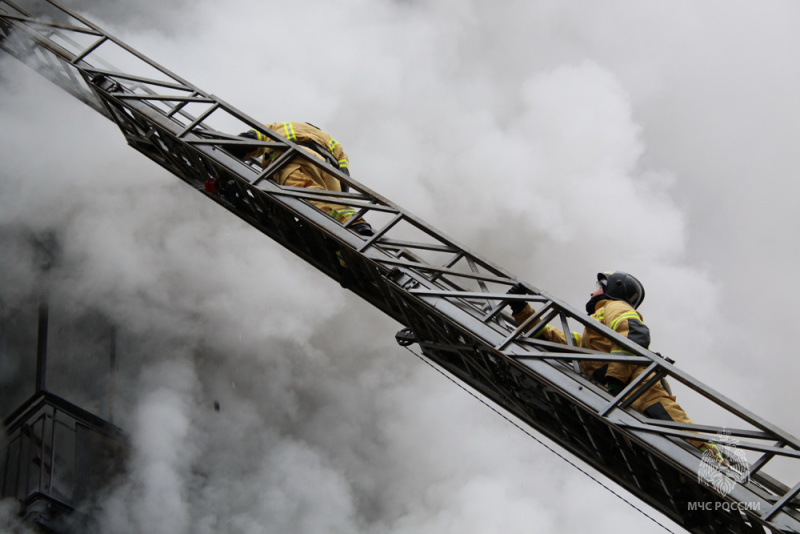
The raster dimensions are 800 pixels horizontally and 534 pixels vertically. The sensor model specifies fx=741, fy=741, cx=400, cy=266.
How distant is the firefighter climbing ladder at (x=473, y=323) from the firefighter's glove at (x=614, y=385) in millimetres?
207

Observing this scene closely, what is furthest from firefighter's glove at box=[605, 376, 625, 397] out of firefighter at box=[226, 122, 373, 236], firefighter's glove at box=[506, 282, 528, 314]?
firefighter at box=[226, 122, 373, 236]

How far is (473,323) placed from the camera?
5.62m

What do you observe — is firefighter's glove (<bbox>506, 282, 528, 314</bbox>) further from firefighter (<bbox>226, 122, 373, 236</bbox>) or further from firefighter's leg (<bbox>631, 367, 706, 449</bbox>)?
firefighter (<bbox>226, 122, 373, 236</bbox>)

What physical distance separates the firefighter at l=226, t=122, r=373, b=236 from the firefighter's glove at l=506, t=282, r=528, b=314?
1374 millimetres

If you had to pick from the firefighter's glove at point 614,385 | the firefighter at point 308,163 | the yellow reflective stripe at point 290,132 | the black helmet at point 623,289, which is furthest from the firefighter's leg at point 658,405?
the yellow reflective stripe at point 290,132

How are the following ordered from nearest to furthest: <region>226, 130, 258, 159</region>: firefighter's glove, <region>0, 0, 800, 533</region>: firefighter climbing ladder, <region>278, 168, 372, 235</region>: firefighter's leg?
<region>0, 0, 800, 533</region>: firefighter climbing ladder < <region>278, 168, 372, 235</region>: firefighter's leg < <region>226, 130, 258, 159</region>: firefighter's glove

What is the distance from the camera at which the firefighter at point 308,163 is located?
648 centimetres

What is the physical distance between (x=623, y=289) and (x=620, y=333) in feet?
1.84

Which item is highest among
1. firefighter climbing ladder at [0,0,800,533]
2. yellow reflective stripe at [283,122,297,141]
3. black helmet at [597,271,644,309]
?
black helmet at [597,271,644,309]

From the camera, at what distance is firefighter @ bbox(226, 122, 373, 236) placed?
21.3ft

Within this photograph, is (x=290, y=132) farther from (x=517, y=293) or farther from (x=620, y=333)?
(x=620, y=333)

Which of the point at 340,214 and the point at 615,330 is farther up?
the point at 615,330

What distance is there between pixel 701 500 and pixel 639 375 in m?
0.98

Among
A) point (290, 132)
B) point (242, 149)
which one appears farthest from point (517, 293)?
point (242, 149)
